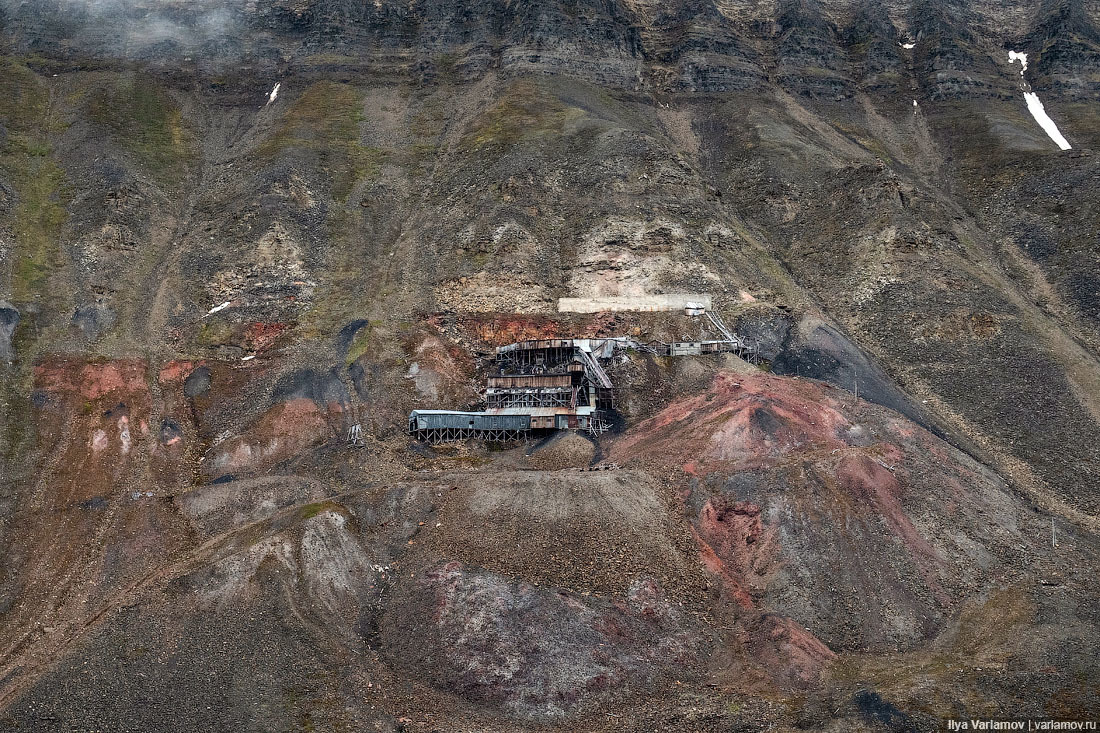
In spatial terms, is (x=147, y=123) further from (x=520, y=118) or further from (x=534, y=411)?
(x=534, y=411)

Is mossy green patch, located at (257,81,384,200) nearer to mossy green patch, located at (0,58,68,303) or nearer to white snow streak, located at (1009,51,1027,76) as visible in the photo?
mossy green patch, located at (0,58,68,303)

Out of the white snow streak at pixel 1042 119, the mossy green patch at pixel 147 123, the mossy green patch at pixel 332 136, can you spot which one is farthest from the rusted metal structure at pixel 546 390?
the white snow streak at pixel 1042 119

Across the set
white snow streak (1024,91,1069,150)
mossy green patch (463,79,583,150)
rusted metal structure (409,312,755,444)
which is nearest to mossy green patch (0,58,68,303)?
rusted metal structure (409,312,755,444)

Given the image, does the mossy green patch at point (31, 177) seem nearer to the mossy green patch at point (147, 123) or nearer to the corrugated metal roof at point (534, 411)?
the mossy green patch at point (147, 123)

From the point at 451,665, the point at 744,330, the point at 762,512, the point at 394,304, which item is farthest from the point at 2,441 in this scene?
the point at 744,330

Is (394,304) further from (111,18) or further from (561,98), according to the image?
(111,18)

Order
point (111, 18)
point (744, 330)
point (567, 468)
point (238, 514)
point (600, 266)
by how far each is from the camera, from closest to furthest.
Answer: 1. point (238, 514)
2. point (567, 468)
3. point (744, 330)
4. point (600, 266)
5. point (111, 18)
